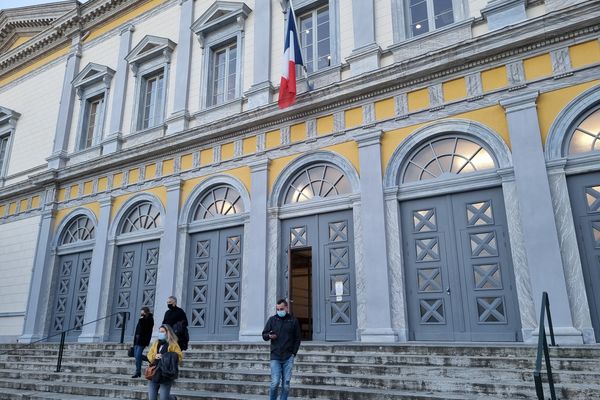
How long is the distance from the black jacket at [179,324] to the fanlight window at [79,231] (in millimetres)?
7022

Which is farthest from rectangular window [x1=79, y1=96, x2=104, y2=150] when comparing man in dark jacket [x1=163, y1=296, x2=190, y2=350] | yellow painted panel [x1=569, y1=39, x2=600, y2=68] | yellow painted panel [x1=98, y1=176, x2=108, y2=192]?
yellow painted panel [x1=569, y1=39, x2=600, y2=68]

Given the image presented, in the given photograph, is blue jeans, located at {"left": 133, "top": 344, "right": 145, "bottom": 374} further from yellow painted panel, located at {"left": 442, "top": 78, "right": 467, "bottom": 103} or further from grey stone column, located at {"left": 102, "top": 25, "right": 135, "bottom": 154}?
grey stone column, located at {"left": 102, "top": 25, "right": 135, "bottom": 154}

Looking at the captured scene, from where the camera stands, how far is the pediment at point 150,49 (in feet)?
43.6

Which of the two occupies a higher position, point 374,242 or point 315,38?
point 315,38

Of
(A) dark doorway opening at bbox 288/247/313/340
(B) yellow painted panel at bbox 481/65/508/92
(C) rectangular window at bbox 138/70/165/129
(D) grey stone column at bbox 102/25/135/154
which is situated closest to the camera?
(B) yellow painted panel at bbox 481/65/508/92

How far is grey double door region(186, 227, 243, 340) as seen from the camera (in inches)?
405

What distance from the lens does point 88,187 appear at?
14.0m

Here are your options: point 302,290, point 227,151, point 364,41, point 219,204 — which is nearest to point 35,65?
point 227,151

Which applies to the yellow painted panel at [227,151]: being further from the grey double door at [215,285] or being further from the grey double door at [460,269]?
the grey double door at [460,269]

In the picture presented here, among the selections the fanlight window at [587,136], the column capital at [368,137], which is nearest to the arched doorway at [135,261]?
the column capital at [368,137]

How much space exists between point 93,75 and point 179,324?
11.0 m

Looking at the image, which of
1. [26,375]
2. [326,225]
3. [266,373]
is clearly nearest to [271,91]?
[326,225]

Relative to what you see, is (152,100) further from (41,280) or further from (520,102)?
(520,102)

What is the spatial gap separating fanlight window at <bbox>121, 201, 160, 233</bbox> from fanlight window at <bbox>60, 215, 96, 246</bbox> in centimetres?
139
